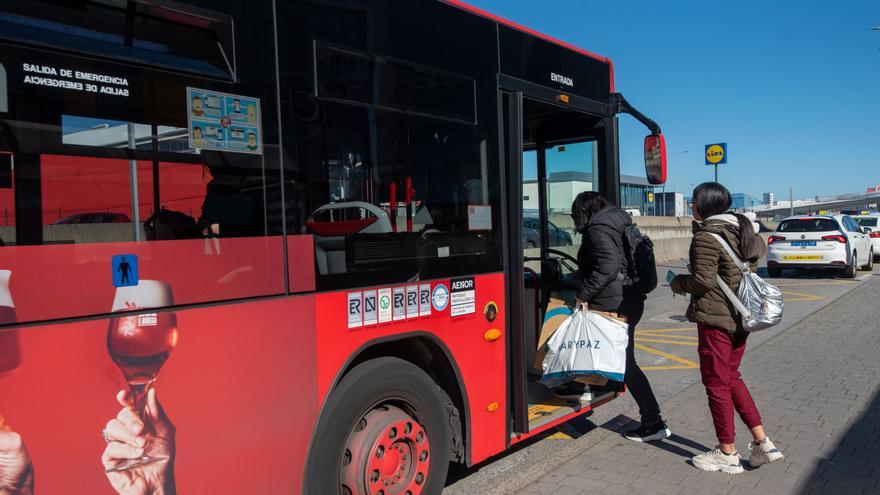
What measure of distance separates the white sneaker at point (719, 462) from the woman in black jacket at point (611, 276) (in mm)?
555

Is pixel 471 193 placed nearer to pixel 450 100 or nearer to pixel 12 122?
pixel 450 100

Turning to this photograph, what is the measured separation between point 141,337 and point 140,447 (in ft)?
1.30

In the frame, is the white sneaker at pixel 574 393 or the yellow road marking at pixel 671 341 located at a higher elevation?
the white sneaker at pixel 574 393

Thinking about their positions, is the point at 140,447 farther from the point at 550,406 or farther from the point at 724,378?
the point at 724,378

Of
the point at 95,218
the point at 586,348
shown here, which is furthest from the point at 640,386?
the point at 95,218

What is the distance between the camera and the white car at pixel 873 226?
2250cm

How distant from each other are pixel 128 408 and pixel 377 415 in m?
1.31

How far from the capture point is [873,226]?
24109mm

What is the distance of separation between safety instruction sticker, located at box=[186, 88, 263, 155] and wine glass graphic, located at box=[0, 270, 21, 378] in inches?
32.0

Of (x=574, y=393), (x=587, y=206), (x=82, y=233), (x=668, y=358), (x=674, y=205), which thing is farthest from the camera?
(x=674, y=205)

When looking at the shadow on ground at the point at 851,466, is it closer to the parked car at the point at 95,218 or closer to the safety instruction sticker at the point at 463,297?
the safety instruction sticker at the point at 463,297

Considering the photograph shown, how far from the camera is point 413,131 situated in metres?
3.49

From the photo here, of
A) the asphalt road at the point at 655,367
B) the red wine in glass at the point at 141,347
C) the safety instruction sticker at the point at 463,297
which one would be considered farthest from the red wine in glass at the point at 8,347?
the asphalt road at the point at 655,367

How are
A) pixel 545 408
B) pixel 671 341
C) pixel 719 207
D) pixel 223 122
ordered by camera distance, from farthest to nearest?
pixel 671 341 < pixel 545 408 < pixel 719 207 < pixel 223 122
